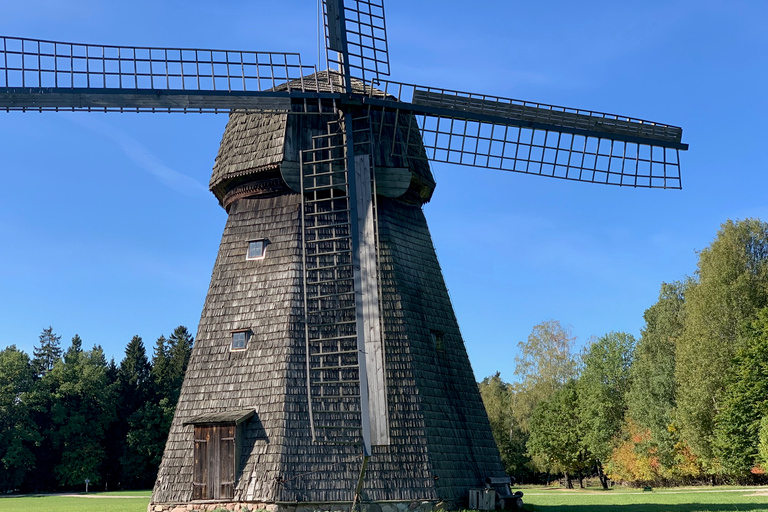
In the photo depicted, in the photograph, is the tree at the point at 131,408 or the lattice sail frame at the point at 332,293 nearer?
the lattice sail frame at the point at 332,293

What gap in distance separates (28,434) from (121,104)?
45.2 metres

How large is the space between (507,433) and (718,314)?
93.3ft

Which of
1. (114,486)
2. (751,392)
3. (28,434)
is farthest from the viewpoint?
(114,486)

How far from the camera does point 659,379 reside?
43844mm

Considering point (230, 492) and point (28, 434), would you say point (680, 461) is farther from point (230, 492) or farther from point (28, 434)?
point (28, 434)

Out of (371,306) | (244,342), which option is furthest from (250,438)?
(371,306)

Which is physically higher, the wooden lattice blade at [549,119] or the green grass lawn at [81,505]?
the wooden lattice blade at [549,119]

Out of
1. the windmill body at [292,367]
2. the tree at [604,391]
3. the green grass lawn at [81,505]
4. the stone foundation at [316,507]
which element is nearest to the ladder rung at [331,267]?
the windmill body at [292,367]

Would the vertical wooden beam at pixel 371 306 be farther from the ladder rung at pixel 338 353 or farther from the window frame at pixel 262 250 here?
the window frame at pixel 262 250

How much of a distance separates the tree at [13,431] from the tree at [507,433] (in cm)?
3367

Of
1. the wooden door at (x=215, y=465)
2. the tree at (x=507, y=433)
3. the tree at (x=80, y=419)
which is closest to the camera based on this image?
the wooden door at (x=215, y=465)

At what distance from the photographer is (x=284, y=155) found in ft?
57.2

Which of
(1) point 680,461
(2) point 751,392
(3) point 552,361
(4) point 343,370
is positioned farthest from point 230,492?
(3) point 552,361

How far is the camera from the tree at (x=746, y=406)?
113 feet
